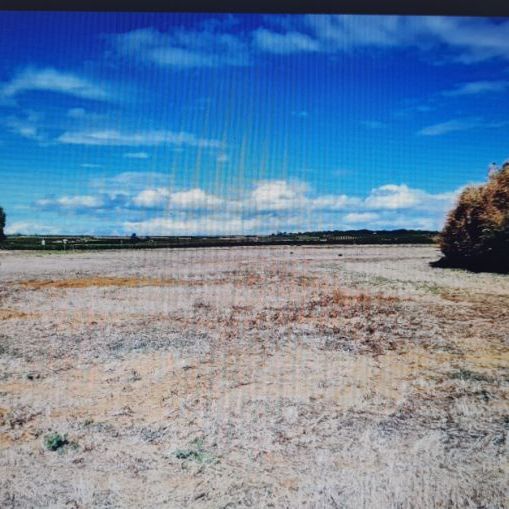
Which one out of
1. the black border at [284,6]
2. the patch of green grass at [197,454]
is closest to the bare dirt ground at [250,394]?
the patch of green grass at [197,454]

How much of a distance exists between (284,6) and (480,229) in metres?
7.00

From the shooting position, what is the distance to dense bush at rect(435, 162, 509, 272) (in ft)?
24.5

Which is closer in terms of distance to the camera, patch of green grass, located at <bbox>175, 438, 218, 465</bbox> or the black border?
the black border

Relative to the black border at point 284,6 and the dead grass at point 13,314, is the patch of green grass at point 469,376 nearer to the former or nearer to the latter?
the black border at point 284,6

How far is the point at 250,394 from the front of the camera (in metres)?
3.20

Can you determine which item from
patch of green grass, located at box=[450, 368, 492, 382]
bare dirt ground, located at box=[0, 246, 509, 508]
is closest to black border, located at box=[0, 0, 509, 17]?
bare dirt ground, located at box=[0, 246, 509, 508]

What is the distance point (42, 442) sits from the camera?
2732 millimetres

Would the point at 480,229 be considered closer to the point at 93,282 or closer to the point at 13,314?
the point at 93,282

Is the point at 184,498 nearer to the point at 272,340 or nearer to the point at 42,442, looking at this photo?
the point at 42,442

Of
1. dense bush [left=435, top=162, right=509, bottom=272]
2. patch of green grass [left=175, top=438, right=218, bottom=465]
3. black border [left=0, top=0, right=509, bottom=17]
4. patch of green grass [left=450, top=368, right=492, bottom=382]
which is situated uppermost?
black border [left=0, top=0, right=509, bottom=17]

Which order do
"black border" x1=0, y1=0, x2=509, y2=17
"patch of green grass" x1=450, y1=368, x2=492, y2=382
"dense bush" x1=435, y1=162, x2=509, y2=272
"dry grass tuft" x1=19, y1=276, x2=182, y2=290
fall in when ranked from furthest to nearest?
"dense bush" x1=435, y1=162, x2=509, y2=272
"dry grass tuft" x1=19, y1=276, x2=182, y2=290
"patch of green grass" x1=450, y1=368, x2=492, y2=382
"black border" x1=0, y1=0, x2=509, y2=17

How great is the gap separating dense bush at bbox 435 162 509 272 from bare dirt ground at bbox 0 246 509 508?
222 centimetres

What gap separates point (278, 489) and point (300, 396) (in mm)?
893

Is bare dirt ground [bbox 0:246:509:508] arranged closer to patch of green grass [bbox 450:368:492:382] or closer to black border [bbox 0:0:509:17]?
patch of green grass [bbox 450:368:492:382]
